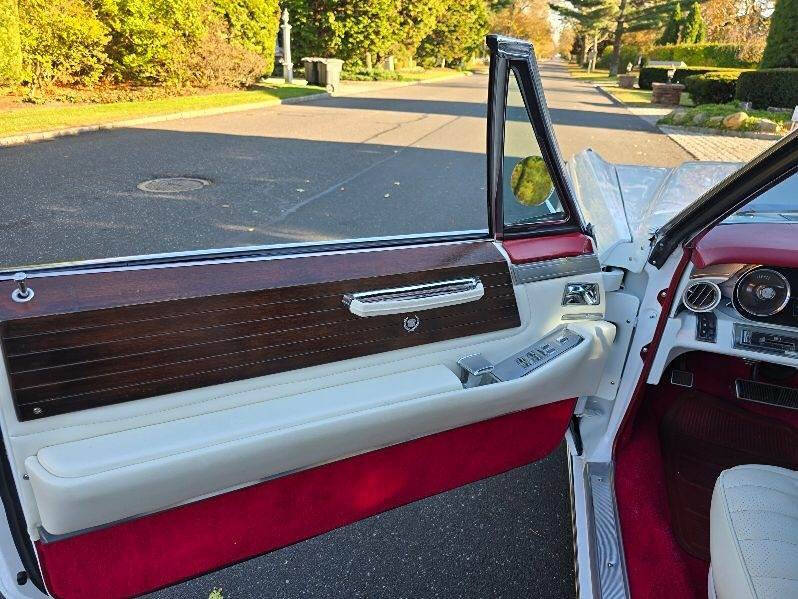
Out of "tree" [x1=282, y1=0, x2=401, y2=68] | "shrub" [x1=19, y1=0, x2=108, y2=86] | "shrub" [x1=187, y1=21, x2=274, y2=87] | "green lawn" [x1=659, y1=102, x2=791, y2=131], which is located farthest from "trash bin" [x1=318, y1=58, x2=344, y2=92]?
"green lawn" [x1=659, y1=102, x2=791, y2=131]

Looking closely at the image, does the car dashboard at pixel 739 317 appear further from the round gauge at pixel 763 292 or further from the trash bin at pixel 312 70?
the trash bin at pixel 312 70

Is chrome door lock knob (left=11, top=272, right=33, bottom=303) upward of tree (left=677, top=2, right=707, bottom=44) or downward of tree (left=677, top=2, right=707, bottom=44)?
downward

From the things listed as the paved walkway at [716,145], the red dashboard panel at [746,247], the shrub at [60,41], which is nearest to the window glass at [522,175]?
the red dashboard panel at [746,247]

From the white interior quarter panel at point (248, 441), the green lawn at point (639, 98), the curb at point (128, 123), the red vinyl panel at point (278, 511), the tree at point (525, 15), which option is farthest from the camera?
the tree at point (525, 15)

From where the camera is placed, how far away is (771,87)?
15.8 m

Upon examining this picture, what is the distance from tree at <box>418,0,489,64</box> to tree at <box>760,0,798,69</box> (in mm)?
18549

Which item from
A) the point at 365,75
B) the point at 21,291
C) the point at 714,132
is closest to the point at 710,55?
the point at 365,75

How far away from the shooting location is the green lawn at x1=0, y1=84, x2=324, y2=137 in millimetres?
8695

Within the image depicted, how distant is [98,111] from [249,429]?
10.9 m

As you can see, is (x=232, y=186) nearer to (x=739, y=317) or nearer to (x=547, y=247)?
(x=547, y=247)

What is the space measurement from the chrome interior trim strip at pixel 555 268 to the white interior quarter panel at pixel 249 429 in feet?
0.09

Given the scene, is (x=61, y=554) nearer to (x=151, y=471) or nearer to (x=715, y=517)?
(x=151, y=471)

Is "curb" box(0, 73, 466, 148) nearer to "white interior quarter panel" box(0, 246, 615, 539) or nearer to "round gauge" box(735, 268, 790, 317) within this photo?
"white interior quarter panel" box(0, 246, 615, 539)

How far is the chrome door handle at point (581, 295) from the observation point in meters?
2.00
